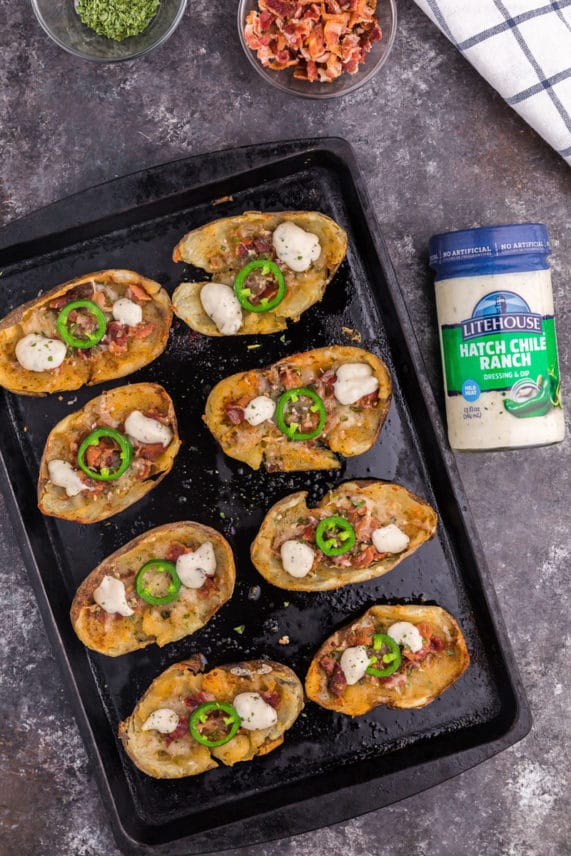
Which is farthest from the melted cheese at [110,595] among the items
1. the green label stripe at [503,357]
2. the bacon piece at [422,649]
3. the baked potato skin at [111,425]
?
the green label stripe at [503,357]

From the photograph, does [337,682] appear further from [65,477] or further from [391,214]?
[391,214]

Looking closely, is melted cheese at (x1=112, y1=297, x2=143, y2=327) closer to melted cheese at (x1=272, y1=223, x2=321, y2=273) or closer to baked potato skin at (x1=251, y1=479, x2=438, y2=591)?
melted cheese at (x1=272, y1=223, x2=321, y2=273)

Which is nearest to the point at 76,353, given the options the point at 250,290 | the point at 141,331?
the point at 141,331

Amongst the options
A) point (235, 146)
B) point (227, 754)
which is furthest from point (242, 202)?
point (227, 754)

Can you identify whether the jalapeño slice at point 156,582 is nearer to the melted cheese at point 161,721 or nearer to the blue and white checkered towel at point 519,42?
the melted cheese at point 161,721

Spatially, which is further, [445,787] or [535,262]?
[445,787]

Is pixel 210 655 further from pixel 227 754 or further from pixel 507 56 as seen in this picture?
pixel 507 56
